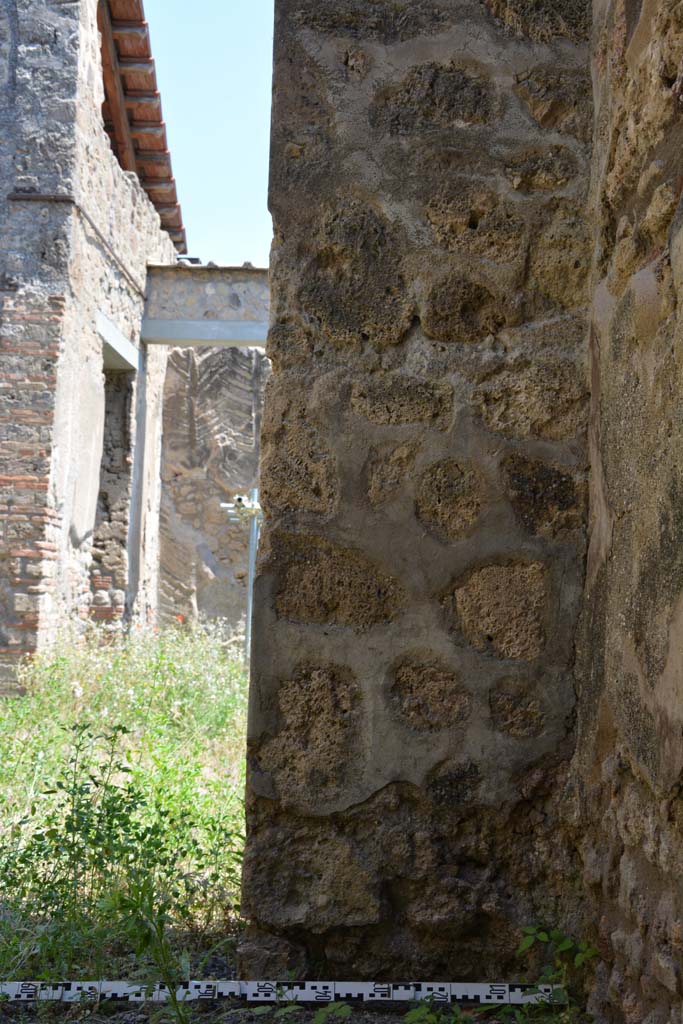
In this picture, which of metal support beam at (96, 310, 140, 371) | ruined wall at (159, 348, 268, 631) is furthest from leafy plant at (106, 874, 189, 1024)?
ruined wall at (159, 348, 268, 631)

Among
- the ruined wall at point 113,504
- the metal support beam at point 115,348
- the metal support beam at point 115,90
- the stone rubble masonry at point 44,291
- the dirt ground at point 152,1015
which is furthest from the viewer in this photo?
the metal support beam at point 115,90

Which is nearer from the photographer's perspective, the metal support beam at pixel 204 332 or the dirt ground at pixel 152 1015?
the dirt ground at pixel 152 1015

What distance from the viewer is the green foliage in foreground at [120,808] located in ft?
7.62

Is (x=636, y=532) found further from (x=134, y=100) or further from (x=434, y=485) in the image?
(x=134, y=100)

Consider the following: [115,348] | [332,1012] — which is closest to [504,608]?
[332,1012]

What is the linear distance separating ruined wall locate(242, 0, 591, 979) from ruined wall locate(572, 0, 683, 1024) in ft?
0.34

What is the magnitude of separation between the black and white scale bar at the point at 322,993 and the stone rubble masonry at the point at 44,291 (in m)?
5.41

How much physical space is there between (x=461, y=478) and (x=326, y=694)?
1.79 ft

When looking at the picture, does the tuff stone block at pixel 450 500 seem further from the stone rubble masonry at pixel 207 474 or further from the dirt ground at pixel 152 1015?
the stone rubble masonry at pixel 207 474

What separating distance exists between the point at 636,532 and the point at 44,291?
6536 mm

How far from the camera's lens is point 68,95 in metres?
7.45

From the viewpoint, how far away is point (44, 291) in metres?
7.38

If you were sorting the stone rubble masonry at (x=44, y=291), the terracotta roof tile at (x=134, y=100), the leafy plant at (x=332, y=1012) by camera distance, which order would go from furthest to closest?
1. the terracotta roof tile at (x=134, y=100)
2. the stone rubble masonry at (x=44, y=291)
3. the leafy plant at (x=332, y=1012)

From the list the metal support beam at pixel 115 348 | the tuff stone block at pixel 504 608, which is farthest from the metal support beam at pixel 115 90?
the tuff stone block at pixel 504 608
